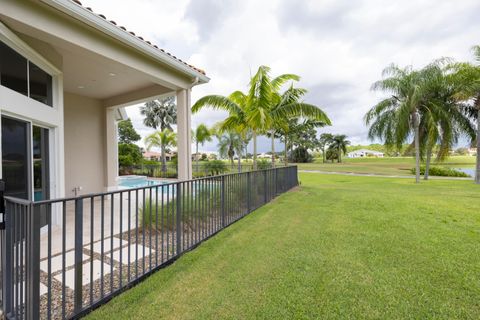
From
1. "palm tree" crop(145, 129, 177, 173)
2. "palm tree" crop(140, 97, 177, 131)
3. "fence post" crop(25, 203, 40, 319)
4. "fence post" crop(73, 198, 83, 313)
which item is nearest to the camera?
"fence post" crop(25, 203, 40, 319)

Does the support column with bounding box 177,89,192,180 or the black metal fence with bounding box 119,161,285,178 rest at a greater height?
the support column with bounding box 177,89,192,180

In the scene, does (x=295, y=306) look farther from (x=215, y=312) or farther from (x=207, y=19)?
(x=207, y=19)

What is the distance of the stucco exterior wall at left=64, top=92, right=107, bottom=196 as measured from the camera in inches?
308

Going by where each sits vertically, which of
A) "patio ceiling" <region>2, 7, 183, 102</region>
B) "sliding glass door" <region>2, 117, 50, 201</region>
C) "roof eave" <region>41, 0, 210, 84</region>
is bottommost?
"sliding glass door" <region>2, 117, 50, 201</region>

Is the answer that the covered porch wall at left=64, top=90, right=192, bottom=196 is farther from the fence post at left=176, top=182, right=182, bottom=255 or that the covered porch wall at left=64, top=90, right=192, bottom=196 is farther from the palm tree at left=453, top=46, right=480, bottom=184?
the palm tree at left=453, top=46, right=480, bottom=184

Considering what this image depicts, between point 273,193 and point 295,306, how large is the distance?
240 inches

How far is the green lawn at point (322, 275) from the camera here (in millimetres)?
2420

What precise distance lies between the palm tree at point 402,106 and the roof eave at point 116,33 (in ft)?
46.9

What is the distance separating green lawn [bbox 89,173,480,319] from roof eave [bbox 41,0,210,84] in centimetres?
415

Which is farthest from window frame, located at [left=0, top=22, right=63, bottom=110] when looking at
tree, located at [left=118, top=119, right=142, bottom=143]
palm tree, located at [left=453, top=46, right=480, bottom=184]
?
tree, located at [left=118, top=119, right=142, bottom=143]

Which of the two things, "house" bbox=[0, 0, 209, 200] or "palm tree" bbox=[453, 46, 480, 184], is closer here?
"house" bbox=[0, 0, 209, 200]

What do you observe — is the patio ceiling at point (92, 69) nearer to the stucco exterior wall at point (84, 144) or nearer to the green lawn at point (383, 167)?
the stucco exterior wall at point (84, 144)

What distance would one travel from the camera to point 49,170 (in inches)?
199

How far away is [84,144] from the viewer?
8.27m
